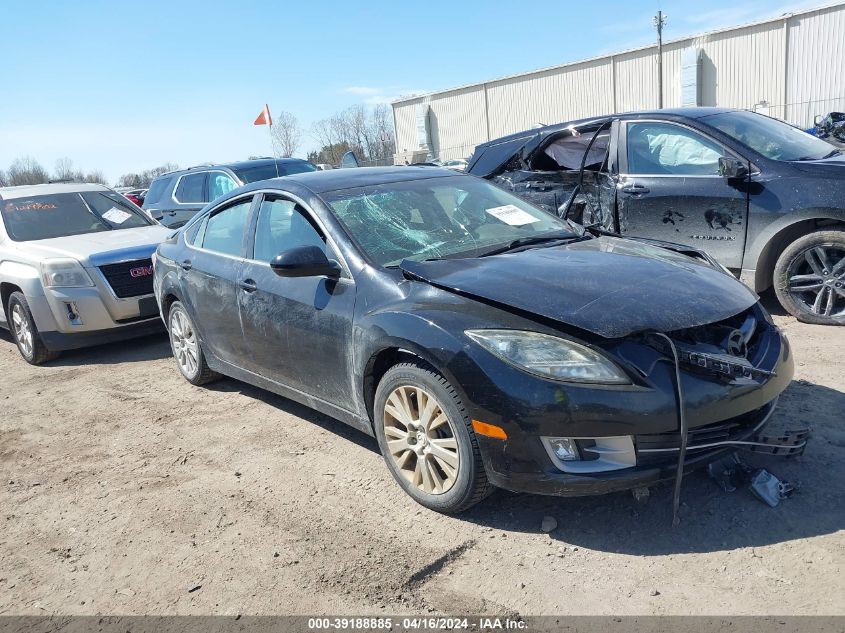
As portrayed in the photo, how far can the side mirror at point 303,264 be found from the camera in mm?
3572

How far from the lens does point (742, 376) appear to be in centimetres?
290

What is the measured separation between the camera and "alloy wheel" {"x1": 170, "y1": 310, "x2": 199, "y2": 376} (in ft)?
17.5

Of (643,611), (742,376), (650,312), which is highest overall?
(650,312)

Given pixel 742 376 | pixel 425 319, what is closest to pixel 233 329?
pixel 425 319

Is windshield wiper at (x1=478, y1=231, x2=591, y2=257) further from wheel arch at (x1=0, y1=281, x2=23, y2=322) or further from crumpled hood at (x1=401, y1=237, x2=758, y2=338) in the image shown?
wheel arch at (x1=0, y1=281, x2=23, y2=322)

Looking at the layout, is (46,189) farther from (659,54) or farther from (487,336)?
(659,54)

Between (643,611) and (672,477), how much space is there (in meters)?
0.56

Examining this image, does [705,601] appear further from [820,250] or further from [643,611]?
[820,250]

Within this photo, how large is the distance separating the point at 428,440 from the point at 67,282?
5133 millimetres

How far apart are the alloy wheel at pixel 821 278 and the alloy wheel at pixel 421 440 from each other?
12.5 ft

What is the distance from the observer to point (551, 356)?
Result: 9.27ft

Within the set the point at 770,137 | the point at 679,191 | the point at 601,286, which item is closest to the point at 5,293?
the point at 601,286

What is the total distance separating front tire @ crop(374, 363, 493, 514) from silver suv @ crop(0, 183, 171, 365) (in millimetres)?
4499

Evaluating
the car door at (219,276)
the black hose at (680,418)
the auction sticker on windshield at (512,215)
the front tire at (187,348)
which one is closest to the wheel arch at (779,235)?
the auction sticker on windshield at (512,215)
